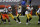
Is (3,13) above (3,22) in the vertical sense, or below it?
above

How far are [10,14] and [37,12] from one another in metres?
1.35

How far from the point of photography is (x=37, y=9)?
5.09 metres

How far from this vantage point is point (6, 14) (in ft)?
16.3

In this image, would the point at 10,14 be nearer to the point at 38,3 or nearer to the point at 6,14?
the point at 6,14

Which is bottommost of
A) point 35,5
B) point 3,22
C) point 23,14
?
point 3,22

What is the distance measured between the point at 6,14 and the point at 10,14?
201 mm

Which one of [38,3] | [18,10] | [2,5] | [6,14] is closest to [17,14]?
[18,10]

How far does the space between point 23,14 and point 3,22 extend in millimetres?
1073

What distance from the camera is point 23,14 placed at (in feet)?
16.9

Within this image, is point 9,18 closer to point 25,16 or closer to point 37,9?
point 25,16

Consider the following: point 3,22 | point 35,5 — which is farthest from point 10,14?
point 35,5

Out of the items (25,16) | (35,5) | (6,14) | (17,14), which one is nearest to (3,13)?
(6,14)

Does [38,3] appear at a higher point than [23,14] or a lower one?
higher

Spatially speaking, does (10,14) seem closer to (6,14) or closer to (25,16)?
(6,14)
